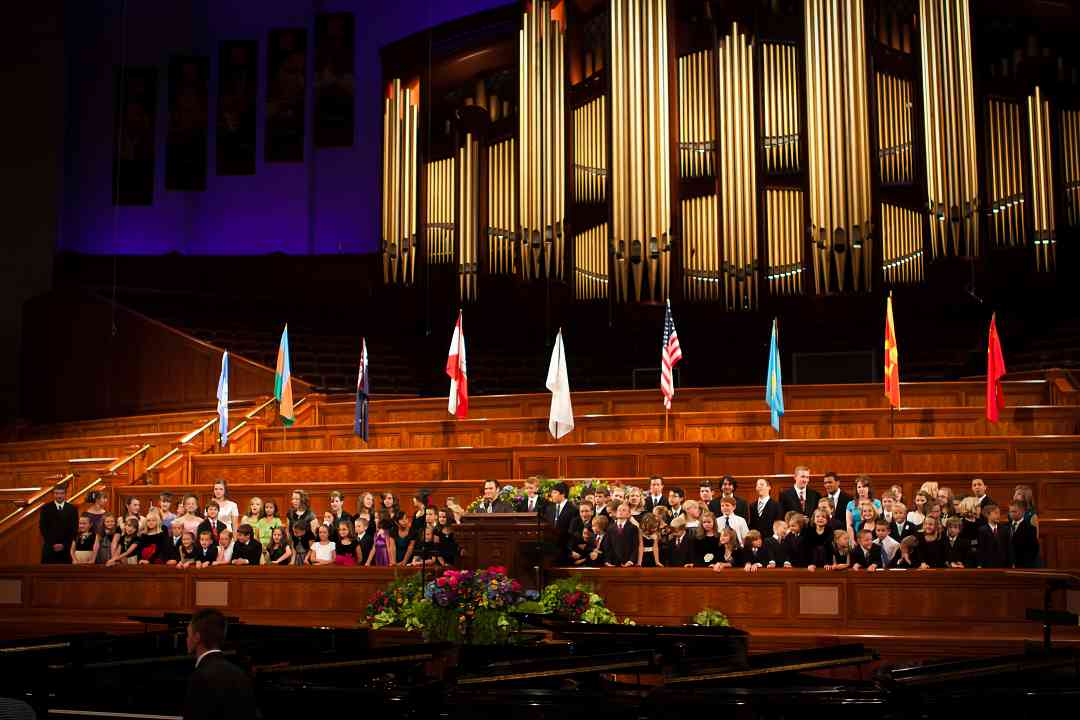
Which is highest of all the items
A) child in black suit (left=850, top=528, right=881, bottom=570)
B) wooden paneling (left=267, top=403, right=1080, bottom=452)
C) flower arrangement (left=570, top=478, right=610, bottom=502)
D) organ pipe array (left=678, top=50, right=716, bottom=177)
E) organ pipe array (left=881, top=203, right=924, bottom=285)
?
organ pipe array (left=678, top=50, right=716, bottom=177)

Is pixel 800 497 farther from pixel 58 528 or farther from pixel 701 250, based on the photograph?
pixel 58 528

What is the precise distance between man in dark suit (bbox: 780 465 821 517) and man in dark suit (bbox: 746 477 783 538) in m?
0.14

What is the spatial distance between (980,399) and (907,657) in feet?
18.3

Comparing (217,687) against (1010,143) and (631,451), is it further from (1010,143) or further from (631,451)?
(1010,143)

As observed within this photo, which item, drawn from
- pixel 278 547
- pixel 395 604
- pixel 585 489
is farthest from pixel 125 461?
pixel 395 604

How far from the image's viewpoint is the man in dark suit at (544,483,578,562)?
10.5 meters

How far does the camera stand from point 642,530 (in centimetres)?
1057

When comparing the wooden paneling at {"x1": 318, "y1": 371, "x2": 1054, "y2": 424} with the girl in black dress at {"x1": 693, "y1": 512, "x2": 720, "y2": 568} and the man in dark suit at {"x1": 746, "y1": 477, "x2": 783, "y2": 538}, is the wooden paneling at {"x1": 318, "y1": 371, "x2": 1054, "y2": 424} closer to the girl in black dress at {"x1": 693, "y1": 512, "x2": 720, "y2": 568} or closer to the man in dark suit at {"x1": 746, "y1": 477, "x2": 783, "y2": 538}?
the man in dark suit at {"x1": 746, "y1": 477, "x2": 783, "y2": 538}

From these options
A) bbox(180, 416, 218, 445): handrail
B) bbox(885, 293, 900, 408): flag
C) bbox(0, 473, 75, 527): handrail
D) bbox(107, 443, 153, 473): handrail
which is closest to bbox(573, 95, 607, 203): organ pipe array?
bbox(885, 293, 900, 408): flag

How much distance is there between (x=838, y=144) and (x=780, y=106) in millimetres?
1009

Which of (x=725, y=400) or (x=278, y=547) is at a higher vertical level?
(x=725, y=400)

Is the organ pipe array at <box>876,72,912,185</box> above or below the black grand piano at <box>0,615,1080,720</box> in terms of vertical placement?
above

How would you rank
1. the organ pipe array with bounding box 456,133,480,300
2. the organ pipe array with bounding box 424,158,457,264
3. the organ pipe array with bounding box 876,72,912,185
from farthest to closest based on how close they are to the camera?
the organ pipe array with bounding box 424,158,457,264 < the organ pipe array with bounding box 456,133,480,300 < the organ pipe array with bounding box 876,72,912,185

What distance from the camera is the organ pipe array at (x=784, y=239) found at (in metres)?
15.4
